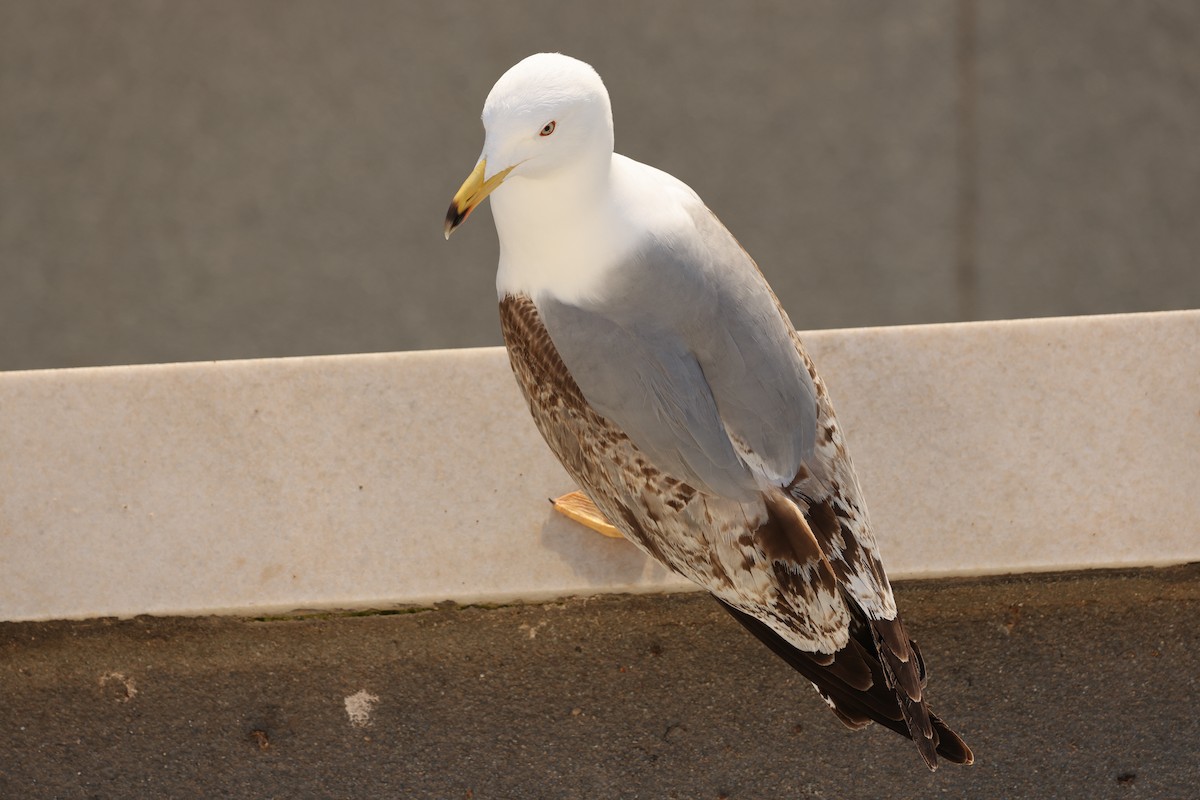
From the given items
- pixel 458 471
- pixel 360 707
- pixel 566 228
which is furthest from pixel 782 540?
pixel 360 707

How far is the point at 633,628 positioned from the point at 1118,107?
321 cm

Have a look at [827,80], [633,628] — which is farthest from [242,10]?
[633,628]

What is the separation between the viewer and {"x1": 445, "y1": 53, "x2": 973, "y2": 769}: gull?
5.12 ft

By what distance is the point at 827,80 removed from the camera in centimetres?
418

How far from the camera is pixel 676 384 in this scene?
1563mm

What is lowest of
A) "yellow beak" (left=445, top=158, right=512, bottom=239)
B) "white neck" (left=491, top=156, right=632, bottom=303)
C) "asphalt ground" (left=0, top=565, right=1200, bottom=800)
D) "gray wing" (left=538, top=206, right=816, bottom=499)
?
"asphalt ground" (left=0, top=565, right=1200, bottom=800)

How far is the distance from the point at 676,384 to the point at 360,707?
1245 mm

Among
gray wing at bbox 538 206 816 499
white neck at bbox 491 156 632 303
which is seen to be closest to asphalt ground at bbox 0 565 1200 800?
gray wing at bbox 538 206 816 499

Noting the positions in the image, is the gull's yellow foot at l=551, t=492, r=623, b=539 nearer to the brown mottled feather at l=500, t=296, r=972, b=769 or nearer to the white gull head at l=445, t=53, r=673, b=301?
the brown mottled feather at l=500, t=296, r=972, b=769

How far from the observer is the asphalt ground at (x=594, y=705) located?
2344 millimetres

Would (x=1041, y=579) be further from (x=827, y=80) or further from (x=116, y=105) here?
(x=116, y=105)

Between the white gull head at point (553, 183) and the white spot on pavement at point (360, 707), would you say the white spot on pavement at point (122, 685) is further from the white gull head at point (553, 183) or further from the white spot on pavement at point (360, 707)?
the white gull head at point (553, 183)

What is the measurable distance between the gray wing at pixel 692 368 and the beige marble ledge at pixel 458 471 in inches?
26.4

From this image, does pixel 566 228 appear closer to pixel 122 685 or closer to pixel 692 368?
pixel 692 368
